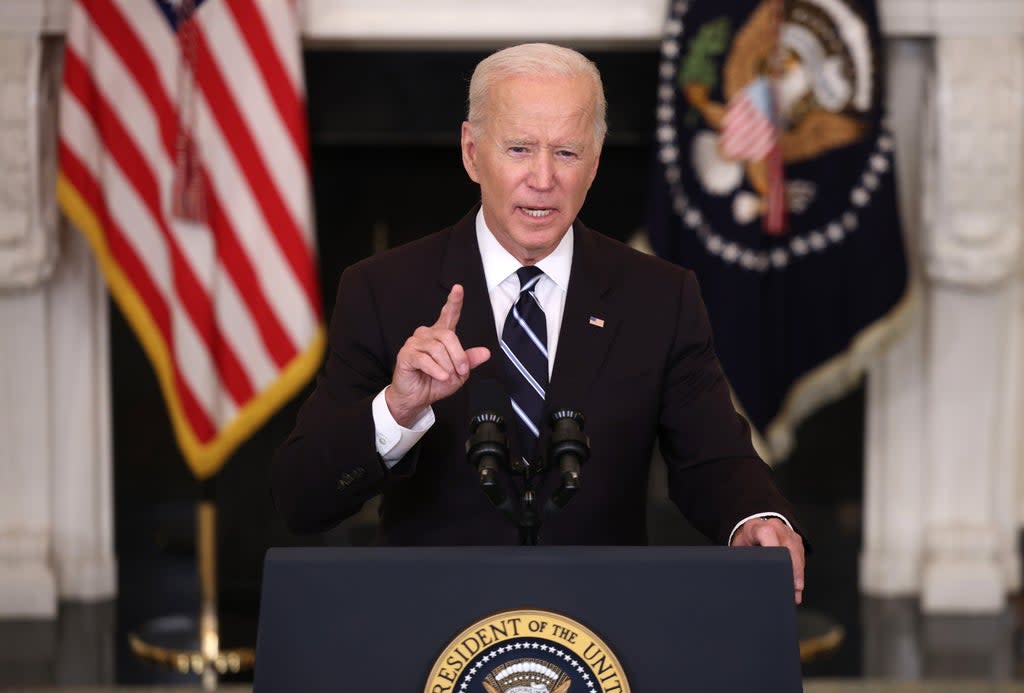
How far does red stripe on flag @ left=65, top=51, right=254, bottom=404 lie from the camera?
14.8ft

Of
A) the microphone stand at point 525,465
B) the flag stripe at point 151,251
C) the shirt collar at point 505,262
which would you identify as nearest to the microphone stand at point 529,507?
the microphone stand at point 525,465

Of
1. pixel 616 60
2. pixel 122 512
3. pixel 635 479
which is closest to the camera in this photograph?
pixel 635 479

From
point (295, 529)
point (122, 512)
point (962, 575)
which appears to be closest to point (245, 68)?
point (122, 512)

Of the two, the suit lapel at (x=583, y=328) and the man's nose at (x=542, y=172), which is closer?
the man's nose at (x=542, y=172)

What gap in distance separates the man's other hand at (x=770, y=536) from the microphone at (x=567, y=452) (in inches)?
13.1

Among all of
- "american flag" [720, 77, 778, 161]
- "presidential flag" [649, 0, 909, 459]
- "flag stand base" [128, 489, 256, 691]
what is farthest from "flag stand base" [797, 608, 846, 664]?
"flag stand base" [128, 489, 256, 691]

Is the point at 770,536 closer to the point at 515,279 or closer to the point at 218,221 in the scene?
the point at 515,279

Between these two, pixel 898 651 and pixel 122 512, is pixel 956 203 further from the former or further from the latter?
pixel 122 512

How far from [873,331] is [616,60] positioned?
1.28 metres

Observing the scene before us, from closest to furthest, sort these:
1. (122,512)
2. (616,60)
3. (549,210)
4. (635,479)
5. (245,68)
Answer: (549,210) → (635,479) → (245,68) → (616,60) → (122,512)

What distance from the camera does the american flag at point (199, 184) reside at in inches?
175

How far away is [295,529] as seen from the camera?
2170 mm

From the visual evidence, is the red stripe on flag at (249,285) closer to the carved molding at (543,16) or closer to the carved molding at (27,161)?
the carved molding at (27,161)

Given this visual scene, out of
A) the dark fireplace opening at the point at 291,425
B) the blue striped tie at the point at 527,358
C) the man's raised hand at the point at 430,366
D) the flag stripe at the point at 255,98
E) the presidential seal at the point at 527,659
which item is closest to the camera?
the presidential seal at the point at 527,659
